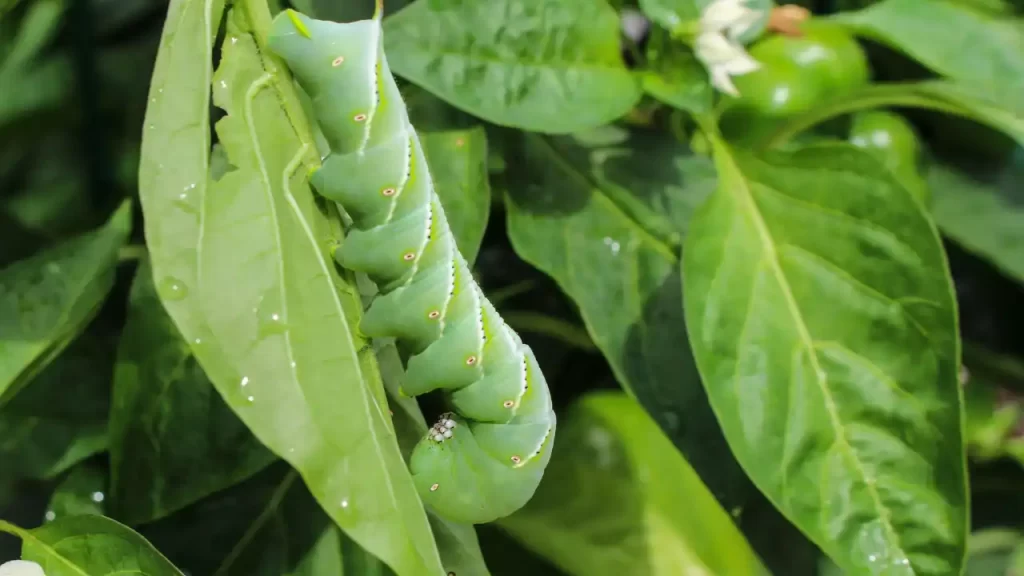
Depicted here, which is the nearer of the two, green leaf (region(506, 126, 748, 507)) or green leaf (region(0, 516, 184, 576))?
green leaf (region(0, 516, 184, 576))

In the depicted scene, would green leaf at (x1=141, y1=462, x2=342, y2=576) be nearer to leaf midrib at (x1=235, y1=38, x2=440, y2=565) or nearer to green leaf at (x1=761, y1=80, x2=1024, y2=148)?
leaf midrib at (x1=235, y1=38, x2=440, y2=565)

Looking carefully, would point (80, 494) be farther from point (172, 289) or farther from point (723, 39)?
point (723, 39)

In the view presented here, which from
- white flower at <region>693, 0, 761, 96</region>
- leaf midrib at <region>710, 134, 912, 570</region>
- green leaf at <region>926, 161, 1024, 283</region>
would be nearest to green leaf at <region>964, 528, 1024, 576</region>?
green leaf at <region>926, 161, 1024, 283</region>

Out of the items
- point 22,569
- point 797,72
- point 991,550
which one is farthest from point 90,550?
point 991,550

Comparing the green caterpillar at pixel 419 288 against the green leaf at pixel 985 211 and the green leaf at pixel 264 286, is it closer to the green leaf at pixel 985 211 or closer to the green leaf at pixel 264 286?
the green leaf at pixel 264 286

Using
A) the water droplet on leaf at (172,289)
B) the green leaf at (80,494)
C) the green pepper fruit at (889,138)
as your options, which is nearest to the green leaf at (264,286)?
the water droplet on leaf at (172,289)

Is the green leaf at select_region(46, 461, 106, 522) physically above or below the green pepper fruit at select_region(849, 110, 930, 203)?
below
